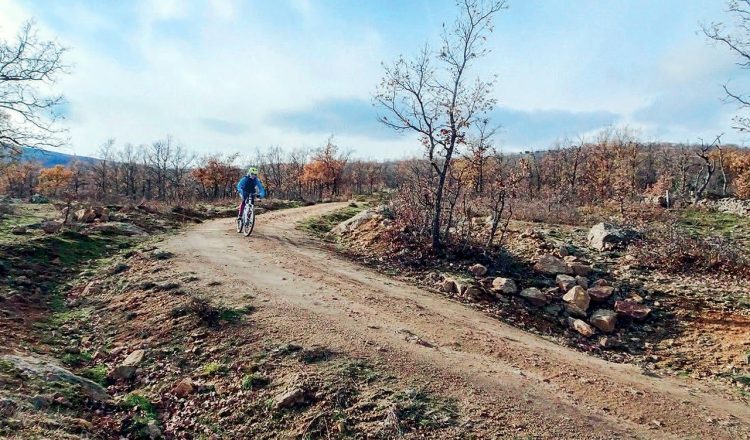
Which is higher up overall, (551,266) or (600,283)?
(551,266)

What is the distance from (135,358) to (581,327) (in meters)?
7.02

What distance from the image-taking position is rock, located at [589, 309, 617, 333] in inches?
301

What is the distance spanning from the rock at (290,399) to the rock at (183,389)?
44.5 inches

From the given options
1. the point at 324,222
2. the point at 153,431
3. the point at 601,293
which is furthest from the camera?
the point at 324,222

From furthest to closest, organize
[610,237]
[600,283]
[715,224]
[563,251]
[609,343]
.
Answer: [715,224] → [610,237] → [563,251] → [600,283] → [609,343]

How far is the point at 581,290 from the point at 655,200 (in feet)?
54.1

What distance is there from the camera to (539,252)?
10977 mm

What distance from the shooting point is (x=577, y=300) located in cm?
830

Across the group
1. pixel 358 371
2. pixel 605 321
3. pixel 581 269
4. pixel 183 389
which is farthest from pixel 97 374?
pixel 581 269

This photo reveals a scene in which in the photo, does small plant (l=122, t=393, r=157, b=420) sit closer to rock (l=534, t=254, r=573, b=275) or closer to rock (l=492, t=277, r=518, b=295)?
rock (l=492, t=277, r=518, b=295)

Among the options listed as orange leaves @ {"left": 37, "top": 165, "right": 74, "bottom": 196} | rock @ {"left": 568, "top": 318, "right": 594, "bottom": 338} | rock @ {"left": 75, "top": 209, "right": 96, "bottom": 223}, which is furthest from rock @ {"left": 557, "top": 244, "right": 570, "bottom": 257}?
orange leaves @ {"left": 37, "top": 165, "right": 74, "bottom": 196}

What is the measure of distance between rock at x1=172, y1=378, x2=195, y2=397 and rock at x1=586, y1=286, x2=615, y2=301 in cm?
719

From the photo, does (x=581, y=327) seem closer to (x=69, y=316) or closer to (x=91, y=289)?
(x=69, y=316)

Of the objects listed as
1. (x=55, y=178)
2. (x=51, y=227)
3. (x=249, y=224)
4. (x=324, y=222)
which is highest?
(x=55, y=178)
